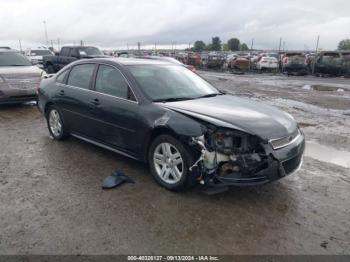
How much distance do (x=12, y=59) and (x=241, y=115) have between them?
354 inches

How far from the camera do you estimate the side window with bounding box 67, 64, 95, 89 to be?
527 centimetres

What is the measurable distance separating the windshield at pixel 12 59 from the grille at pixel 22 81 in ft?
4.47

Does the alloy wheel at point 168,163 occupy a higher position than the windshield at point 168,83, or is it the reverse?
the windshield at point 168,83

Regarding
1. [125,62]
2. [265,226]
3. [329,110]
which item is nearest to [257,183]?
[265,226]

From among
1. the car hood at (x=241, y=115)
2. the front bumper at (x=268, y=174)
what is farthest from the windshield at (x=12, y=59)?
the front bumper at (x=268, y=174)

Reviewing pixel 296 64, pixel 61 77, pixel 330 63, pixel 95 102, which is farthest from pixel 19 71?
pixel 330 63

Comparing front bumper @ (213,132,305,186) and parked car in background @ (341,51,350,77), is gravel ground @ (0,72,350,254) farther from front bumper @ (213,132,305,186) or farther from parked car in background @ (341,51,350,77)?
parked car in background @ (341,51,350,77)

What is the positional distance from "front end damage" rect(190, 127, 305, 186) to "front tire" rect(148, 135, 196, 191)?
0.12 meters

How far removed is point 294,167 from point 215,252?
1.65 m

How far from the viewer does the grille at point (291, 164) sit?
3786 mm

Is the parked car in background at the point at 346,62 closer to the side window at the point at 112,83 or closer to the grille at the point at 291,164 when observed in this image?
the grille at the point at 291,164

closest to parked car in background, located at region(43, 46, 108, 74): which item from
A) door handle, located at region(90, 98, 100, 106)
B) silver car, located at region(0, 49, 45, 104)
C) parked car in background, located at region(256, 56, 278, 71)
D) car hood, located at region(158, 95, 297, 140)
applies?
silver car, located at region(0, 49, 45, 104)

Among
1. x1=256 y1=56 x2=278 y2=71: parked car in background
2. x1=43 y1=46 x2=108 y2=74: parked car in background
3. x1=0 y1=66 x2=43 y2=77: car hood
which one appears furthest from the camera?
x1=256 y1=56 x2=278 y2=71: parked car in background

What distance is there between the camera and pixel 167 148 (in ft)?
13.2
